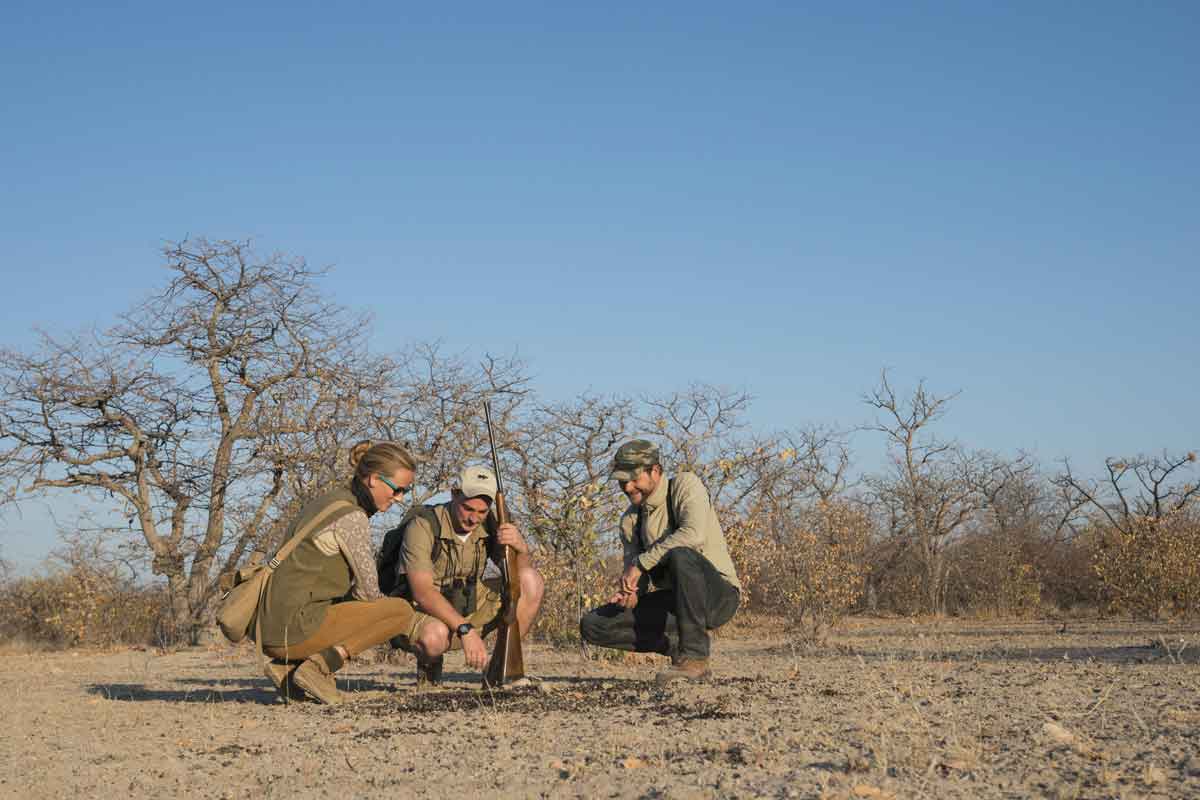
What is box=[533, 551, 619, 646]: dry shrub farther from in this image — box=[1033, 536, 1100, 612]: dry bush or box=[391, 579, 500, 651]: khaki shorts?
box=[1033, 536, 1100, 612]: dry bush

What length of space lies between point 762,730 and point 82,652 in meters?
12.7

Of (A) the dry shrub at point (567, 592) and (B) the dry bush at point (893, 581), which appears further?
(B) the dry bush at point (893, 581)

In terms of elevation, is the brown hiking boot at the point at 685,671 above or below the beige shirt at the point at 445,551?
below

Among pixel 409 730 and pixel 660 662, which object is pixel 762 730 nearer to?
pixel 409 730

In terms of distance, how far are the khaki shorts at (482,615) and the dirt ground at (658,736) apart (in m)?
0.31

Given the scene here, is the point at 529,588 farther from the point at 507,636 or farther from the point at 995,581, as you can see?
the point at 995,581

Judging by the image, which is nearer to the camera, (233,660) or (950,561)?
(233,660)

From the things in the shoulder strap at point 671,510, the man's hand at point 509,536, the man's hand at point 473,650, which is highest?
the shoulder strap at point 671,510

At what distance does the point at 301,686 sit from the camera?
6.32 m

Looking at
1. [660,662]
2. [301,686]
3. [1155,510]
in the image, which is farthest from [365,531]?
[1155,510]

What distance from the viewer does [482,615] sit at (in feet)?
23.0

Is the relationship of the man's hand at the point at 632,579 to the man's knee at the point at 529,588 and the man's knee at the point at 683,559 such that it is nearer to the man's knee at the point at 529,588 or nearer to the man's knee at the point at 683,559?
the man's knee at the point at 683,559

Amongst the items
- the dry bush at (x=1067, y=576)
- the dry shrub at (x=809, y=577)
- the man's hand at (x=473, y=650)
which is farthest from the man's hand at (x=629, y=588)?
the dry bush at (x=1067, y=576)

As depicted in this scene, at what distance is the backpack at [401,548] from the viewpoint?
6.75m
